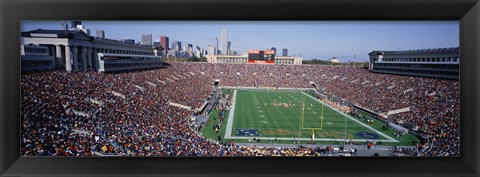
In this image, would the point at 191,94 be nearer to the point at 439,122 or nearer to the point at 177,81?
the point at 177,81

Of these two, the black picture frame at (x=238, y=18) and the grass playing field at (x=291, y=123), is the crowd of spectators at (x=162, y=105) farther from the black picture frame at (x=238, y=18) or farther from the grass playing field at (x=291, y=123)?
the grass playing field at (x=291, y=123)

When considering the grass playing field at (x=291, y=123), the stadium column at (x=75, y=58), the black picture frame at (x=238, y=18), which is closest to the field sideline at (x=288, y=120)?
the grass playing field at (x=291, y=123)

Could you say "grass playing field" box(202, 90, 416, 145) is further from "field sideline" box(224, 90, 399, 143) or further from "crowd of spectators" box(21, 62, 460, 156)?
"crowd of spectators" box(21, 62, 460, 156)

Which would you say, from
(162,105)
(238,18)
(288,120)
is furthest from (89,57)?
(288,120)

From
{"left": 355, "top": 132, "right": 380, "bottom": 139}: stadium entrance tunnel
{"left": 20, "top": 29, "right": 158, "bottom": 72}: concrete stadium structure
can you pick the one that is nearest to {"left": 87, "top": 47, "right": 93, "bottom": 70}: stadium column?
{"left": 20, "top": 29, "right": 158, "bottom": 72}: concrete stadium structure
